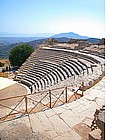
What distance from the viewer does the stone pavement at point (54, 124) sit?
11.9 ft

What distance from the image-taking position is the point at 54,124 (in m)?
4.09

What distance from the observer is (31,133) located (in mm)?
3717

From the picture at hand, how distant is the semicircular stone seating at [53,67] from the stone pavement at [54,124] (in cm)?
510

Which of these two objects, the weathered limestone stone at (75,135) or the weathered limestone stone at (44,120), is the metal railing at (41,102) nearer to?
the weathered limestone stone at (44,120)

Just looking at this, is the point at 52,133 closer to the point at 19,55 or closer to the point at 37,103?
the point at 37,103

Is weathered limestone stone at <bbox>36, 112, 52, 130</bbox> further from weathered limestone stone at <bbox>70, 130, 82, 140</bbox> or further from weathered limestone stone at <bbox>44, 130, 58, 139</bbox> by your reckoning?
weathered limestone stone at <bbox>70, 130, 82, 140</bbox>

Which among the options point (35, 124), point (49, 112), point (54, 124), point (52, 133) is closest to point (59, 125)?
point (54, 124)

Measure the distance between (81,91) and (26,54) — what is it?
16847 mm

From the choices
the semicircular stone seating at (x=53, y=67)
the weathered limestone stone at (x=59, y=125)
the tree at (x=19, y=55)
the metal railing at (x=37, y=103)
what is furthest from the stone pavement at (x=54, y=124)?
the tree at (x=19, y=55)

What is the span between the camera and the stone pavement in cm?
363

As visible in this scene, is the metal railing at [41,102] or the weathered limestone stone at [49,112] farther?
the metal railing at [41,102]

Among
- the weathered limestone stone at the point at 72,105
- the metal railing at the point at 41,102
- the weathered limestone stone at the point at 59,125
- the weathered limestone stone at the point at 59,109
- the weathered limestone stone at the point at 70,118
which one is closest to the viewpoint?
the weathered limestone stone at the point at 59,125

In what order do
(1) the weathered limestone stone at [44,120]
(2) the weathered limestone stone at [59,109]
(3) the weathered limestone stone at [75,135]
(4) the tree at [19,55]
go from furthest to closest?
(4) the tree at [19,55], (2) the weathered limestone stone at [59,109], (1) the weathered limestone stone at [44,120], (3) the weathered limestone stone at [75,135]
